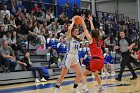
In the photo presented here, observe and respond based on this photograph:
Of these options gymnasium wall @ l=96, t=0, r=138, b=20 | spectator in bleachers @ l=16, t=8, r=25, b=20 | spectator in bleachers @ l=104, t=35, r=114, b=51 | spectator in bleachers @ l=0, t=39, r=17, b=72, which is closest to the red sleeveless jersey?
spectator in bleachers @ l=0, t=39, r=17, b=72

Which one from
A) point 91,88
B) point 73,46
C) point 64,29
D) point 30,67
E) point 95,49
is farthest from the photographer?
point 64,29

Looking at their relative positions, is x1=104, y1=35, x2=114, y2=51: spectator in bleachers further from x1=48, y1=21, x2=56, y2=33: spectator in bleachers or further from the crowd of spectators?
x1=48, y1=21, x2=56, y2=33: spectator in bleachers

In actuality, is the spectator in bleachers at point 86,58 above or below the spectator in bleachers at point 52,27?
below

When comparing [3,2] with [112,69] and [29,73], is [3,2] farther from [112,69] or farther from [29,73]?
[112,69]

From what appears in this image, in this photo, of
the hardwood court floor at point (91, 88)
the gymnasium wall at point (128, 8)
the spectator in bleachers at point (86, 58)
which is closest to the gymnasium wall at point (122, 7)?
the gymnasium wall at point (128, 8)

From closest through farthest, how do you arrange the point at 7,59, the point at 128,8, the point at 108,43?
1. the point at 7,59
2. the point at 108,43
3. the point at 128,8

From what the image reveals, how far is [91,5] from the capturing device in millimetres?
30969

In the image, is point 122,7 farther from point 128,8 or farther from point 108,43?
point 108,43

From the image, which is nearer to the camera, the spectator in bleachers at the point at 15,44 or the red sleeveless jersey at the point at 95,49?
the red sleeveless jersey at the point at 95,49

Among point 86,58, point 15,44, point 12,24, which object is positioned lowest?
point 86,58

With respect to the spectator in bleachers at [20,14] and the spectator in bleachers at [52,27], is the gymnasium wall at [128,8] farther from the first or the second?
the spectator in bleachers at [20,14]

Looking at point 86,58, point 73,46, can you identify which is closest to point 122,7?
point 86,58

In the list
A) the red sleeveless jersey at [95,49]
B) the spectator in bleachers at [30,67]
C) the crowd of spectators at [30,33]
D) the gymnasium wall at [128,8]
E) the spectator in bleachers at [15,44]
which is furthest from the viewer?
the gymnasium wall at [128,8]

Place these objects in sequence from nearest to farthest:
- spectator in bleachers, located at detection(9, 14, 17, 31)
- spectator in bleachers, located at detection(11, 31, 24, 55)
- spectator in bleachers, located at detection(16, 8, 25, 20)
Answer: spectator in bleachers, located at detection(11, 31, 24, 55)
spectator in bleachers, located at detection(9, 14, 17, 31)
spectator in bleachers, located at detection(16, 8, 25, 20)
